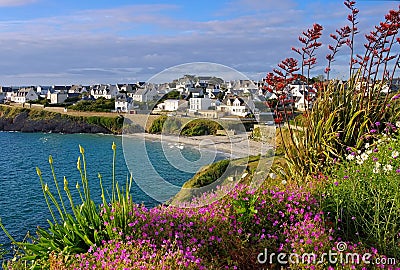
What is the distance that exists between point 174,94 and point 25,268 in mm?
2064

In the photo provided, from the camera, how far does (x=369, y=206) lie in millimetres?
2996

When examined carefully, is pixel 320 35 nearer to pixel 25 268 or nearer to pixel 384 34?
pixel 384 34

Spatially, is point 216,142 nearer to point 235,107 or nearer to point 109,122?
point 235,107

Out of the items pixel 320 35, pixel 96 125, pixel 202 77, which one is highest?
pixel 320 35

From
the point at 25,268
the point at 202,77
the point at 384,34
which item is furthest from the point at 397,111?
the point at 25,268

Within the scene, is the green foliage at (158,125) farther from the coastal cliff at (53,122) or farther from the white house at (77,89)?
the white house at (77,89)

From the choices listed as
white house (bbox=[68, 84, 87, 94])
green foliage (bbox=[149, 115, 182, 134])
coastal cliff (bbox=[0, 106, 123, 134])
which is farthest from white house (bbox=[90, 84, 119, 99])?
green foliage (bbox=[149, 115, 182, 134])

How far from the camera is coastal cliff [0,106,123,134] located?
2241 inches

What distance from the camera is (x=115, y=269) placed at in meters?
2.28

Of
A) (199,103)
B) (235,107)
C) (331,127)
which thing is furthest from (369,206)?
(199,103)

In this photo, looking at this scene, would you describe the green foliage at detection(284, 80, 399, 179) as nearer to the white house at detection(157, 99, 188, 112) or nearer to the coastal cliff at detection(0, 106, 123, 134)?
the white house at detection(157, 99, 188, 112)

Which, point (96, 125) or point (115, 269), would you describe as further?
point (96, 125)

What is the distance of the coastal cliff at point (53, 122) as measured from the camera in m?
56.9

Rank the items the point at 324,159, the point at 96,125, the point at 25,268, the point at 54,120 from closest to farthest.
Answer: the point at 25,268 < the point at 324,159 < the point at 96,125 < the point at 54,120
